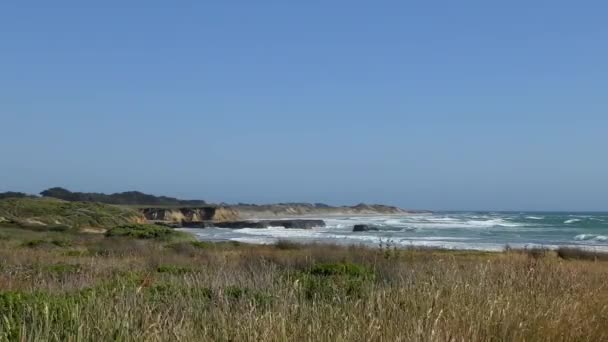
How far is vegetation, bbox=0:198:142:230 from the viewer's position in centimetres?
6366

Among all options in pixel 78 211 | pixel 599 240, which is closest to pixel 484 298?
pixel 599 240

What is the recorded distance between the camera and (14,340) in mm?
5215

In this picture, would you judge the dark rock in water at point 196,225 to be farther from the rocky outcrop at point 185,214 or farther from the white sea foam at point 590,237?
the white sea foam at point 590,237

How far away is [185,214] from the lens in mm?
99750

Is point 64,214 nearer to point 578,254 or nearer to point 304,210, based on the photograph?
point 578,254

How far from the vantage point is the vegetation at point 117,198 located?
12862cm

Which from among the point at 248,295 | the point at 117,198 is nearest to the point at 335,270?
the point at 248,295

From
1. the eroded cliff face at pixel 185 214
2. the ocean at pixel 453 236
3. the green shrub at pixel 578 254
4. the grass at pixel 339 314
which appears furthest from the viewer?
the eroded cliff face at pixel 185 214

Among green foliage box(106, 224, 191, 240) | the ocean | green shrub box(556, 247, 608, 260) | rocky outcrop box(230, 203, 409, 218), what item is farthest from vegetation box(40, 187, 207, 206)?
green shrub box(556, 247, 608, 260)

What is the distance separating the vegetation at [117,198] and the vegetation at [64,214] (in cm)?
5015

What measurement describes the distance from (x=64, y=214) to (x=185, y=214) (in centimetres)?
3251

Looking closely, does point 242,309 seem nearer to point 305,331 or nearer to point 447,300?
point 305,331

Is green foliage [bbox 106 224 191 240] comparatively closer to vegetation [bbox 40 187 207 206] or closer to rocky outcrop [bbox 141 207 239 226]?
rocky outcrop [bbox 141 207 239 226]

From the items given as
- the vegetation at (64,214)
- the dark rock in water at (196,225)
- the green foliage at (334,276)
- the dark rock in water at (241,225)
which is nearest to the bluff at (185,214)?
the dark rock in water at (196,225)
